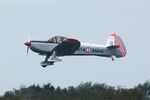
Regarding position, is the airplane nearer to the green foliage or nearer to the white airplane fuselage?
the white airplane fuselage

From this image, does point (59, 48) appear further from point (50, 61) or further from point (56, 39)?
point (50, 61)

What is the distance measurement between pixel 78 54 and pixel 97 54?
227 centimetres

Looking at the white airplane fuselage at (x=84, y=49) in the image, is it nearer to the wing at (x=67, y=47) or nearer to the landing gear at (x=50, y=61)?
the wing at (x=67, y=47)

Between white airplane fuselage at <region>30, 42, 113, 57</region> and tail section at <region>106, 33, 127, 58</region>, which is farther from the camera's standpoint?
tail section at <region>106, 33, 127, 58</region>

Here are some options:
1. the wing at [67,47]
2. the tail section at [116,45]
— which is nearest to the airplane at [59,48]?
the wing at [67,47]

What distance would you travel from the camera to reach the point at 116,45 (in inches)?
2714

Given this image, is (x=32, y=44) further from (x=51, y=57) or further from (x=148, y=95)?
(x=148, y=95)

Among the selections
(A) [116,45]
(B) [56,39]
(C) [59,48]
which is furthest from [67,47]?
(A) [116,45]

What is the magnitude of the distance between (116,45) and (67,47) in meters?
6.54

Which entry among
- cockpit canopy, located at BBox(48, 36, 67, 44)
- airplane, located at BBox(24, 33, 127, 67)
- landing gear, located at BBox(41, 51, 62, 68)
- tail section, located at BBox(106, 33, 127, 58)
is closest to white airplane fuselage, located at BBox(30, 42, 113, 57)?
airplane, located at BBox(24, 33, 127, 67)

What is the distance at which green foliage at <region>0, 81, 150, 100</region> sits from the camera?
61.7 metres

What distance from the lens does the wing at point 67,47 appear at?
63.0 metres

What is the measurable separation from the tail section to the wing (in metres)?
4.41

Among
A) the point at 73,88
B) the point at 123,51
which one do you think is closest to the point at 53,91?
the point at 73,88
